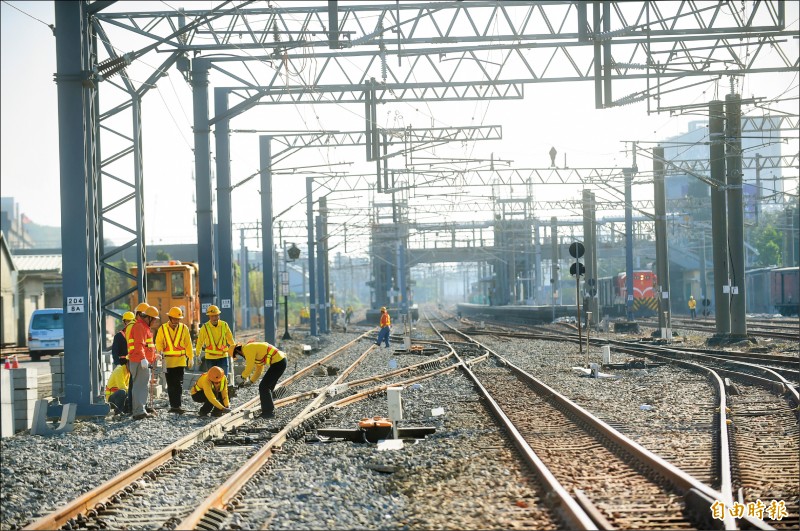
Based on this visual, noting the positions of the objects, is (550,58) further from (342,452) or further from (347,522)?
(347,522)

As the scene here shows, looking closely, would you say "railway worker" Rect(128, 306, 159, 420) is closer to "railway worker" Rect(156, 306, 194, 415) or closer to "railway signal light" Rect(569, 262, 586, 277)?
"railway worker" Rect(156, 306, 194, 415)

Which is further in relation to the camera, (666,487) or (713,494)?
(666,487)

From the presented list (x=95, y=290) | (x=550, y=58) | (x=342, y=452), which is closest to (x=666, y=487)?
(x=342, y=452)

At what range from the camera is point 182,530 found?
7.40 metres

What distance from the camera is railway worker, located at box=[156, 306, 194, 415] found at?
15.9 m

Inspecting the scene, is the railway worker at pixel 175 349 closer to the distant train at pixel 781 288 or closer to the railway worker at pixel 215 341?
the railway worker at pixel 215 341

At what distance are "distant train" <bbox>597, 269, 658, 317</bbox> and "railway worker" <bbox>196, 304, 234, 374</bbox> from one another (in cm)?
4876

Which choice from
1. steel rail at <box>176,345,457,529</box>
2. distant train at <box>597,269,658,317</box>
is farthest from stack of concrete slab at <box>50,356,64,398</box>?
distant train at <box>597,269,658,317</box>

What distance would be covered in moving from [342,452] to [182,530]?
4334 mm

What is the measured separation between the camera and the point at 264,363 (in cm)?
1462

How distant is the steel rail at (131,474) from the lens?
8.08m

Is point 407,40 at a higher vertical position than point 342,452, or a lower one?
higher

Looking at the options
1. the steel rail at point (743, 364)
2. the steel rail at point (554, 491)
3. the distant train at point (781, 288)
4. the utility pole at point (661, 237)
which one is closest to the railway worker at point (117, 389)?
the steel rail at point (554, 491)

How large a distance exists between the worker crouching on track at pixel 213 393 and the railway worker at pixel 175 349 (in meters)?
0.60
